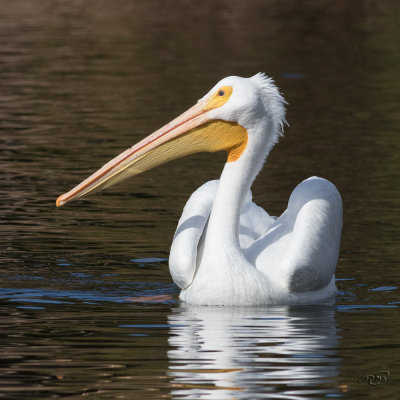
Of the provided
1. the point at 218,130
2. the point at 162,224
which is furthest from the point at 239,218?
the point at 162,224

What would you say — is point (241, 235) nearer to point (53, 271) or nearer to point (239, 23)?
point (53, 271)

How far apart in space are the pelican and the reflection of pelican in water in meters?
0.15

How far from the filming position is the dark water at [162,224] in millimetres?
6074

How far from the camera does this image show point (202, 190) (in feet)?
26.9

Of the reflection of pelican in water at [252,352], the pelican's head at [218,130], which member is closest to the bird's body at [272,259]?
the reflection of pelican in water at [252,352]

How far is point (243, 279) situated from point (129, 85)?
11.7m

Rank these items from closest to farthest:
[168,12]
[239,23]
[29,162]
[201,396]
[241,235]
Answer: [201,396] → [241,235] → [29,162] → [239,23] → [168,12]

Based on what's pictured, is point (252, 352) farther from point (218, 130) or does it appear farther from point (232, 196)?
point (218, 130)

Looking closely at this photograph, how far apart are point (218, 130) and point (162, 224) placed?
7.72 feet

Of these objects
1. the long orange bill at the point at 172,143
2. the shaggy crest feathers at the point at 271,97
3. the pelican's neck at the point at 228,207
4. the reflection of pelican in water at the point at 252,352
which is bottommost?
the reflection of pelican in water at the point at 252,352

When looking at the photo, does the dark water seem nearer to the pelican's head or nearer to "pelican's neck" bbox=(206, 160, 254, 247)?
"pelican's neck" bbox=(206, 160, 254, 247)

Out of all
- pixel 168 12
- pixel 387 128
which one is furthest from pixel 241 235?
pixel 168 12

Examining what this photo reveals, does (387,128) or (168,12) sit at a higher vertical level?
(168,12)

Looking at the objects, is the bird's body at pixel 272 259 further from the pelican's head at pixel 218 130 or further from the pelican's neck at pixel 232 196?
the pelican's head at pixel 218 130
